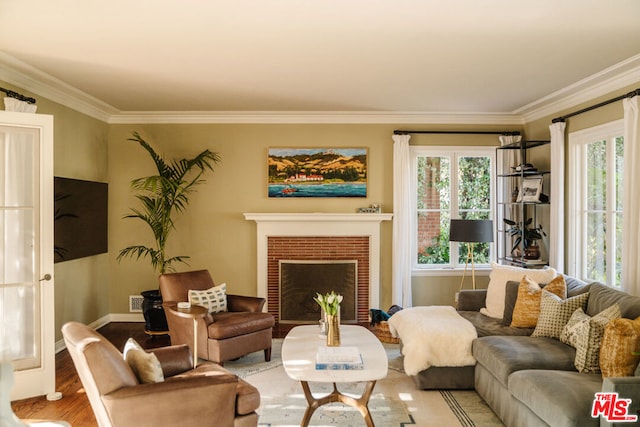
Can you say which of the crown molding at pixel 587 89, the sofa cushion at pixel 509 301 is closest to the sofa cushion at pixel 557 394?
the sofa cushion at pixel 509 301

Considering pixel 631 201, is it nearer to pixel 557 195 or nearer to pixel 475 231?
pixel 557 195

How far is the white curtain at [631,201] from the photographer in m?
3.90

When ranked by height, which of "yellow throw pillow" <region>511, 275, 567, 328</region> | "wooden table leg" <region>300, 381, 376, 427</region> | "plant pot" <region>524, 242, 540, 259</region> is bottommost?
"wooden table leg" <region>300, 381, 376, 427</region>

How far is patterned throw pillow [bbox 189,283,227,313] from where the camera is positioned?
4488 mm

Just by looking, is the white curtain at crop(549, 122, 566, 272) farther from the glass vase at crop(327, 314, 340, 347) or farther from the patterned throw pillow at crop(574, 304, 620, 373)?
the glass vase at crop(327, 314, 340, 347)

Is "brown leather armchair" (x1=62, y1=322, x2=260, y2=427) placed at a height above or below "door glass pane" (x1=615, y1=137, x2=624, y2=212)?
below

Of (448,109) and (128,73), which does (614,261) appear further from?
(128,73)

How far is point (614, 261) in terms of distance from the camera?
4.45 meters

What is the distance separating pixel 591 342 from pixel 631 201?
1622mm

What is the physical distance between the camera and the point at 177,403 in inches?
95.2

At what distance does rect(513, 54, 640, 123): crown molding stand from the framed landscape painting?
2.11 m

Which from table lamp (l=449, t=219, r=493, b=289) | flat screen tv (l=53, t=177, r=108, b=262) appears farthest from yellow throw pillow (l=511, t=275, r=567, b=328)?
flat screen tv (l=53, t=177, r=108, b=262)

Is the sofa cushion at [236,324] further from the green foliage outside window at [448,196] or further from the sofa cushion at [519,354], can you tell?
the green foliage outside window at [448,196]

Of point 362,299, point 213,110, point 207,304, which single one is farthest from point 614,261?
point 213,110
